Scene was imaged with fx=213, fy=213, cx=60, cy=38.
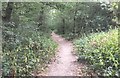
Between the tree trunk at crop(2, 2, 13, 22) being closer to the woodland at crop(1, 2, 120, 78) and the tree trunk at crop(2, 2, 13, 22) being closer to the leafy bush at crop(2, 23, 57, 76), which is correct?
the woodland at crop(1, 2, 120, 78)

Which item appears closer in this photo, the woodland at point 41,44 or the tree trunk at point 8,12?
the woodland at point 41,44

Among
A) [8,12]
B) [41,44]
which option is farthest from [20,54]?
[8,12]

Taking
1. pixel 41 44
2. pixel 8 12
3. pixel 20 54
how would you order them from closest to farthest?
pixel 20 54 < pixel 8 12 < pixel 41 44

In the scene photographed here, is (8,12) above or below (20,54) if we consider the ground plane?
above

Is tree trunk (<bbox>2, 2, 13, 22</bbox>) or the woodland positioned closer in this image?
the woodland

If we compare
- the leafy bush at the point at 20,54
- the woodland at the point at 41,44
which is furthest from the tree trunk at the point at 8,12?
the leafy bush at the point at 20,54

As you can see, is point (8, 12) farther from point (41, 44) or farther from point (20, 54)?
point (20, 54)

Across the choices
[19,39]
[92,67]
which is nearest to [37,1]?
[19,39]

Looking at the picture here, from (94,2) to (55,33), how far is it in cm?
1071

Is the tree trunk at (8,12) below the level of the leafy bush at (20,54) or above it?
above

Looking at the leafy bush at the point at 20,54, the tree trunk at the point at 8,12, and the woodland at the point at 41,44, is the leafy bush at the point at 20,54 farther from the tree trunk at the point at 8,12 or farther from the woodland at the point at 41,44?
the tree trunk at the point at 8,12

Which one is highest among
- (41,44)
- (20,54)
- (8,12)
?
(8,12)

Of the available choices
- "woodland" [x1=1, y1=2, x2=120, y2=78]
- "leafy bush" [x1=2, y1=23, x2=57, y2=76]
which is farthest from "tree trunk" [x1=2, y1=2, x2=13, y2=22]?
"leafy bush" [x1=2, y1=23, x2=57, y2=76]

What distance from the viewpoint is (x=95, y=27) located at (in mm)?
20422
